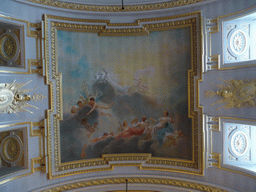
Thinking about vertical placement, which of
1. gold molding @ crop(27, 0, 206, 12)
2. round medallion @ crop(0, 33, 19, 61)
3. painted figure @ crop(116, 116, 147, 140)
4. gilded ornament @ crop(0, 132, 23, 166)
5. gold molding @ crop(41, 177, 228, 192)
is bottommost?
gold molding @ crop(41, 177, 228, 192)

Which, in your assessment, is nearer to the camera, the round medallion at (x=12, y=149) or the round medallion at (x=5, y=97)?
the round medallion at (x=5, y=97)

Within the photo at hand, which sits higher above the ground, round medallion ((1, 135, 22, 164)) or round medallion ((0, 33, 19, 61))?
round medallion ((0, 33, 19, 61))

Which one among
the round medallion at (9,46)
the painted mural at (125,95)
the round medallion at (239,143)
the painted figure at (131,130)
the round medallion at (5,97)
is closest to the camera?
the round medallion at (5,97)

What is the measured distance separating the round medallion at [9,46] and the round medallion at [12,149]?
3.08 meters

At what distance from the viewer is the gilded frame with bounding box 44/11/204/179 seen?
9.06 metres

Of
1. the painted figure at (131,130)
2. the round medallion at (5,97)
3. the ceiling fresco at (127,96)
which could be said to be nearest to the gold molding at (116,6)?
the ceiling fresco at (127,96)

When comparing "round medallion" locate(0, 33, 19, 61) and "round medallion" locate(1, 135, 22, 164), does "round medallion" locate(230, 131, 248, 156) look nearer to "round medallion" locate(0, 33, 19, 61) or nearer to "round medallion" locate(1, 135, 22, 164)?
"round medallion" locate(1, 135, 22, 164)

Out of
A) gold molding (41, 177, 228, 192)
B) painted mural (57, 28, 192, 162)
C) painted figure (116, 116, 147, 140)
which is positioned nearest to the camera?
gold molding (41, 177, 228, 192)

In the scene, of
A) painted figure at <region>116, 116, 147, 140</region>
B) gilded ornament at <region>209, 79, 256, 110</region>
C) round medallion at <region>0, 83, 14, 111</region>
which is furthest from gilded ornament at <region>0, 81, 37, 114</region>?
gilded ornament at <region>209, 79, 256, 110</region>

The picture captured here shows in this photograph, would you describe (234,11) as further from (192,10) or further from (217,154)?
(217,154)

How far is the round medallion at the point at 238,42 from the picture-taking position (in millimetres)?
8617

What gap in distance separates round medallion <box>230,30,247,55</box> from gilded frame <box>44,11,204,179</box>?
1.24 metres

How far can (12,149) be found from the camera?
28.8 ft

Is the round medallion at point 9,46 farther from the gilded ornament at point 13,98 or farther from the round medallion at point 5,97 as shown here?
the round medallion at point 5,97
